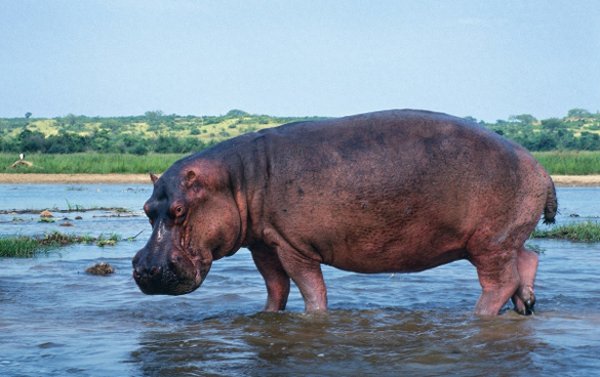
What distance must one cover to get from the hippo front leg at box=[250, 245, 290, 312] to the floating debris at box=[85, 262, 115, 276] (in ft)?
9.25

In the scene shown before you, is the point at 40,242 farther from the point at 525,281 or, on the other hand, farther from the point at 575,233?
the point at 525,281

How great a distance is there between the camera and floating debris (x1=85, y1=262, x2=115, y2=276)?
8.95m

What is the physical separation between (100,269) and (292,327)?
3.41m

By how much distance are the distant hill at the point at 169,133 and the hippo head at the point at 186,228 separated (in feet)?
32.5

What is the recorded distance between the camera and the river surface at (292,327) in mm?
5062

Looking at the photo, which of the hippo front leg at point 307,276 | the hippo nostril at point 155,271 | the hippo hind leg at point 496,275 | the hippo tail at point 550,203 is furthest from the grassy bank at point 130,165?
the hippo nostril at point 155,271

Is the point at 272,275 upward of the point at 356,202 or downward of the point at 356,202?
downward

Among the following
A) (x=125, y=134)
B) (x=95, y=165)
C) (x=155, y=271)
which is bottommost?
(x=95, y=165)

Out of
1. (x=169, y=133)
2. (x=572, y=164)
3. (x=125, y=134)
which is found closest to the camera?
(x=572, y=164)

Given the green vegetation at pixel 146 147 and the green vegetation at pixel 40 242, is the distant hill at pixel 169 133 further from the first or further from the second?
the green vegetation at pixel 40 242

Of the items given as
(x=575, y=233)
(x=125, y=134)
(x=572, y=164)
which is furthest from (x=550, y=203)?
(x=125, y=134)

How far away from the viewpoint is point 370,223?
5.82 metres

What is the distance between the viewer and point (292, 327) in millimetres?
6082

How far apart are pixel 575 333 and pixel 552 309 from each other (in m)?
0.96
